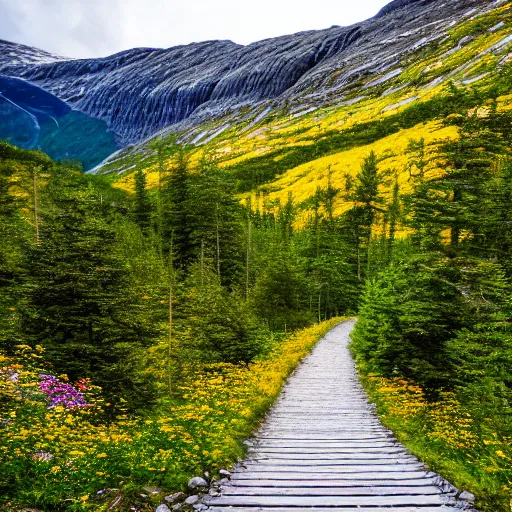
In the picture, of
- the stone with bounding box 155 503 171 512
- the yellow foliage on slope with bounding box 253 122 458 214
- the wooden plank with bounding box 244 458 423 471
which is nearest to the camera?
the stone with bounding box 155 503 171 512

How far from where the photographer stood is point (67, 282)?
30.9ft

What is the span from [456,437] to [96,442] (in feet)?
21.6

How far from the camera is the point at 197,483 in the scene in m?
5.00

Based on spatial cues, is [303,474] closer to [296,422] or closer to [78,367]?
[296,422]

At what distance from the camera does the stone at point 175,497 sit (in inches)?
182

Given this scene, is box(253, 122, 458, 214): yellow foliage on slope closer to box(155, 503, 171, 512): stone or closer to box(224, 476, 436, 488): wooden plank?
box(224, 476, 436, 488): wooden plank

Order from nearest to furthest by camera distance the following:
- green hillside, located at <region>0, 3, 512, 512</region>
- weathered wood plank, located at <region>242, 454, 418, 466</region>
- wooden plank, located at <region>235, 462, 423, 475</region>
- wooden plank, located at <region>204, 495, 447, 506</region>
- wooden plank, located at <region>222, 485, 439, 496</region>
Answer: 1. wooden plank, located at <region>204, 495, 447, 506</region>
2. wooden plank, located at <region>222, 485, 439, 496</region>
3. green hillside, located at <region>0, 3, 512, 512</region>
4. wooden plank, located at <region>235, 462, 423, 475</region>
5. weathered wood plank, located at <region>242, 454, 418, 466</region>

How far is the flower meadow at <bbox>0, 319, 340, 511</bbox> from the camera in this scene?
14.5 feet

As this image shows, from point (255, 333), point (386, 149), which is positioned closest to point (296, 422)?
point (255, 333)

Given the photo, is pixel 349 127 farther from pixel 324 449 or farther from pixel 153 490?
pixel 153 490

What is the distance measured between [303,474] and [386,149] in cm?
9821

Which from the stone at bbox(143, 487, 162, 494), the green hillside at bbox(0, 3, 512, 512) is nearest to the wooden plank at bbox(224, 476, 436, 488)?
the green hillside at bbox(0, 3, 512, 512)

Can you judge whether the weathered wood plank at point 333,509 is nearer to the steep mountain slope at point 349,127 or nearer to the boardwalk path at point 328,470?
the boardwalk path at point 328,470

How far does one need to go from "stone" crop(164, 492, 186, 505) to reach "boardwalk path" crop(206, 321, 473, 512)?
0.37 meters
